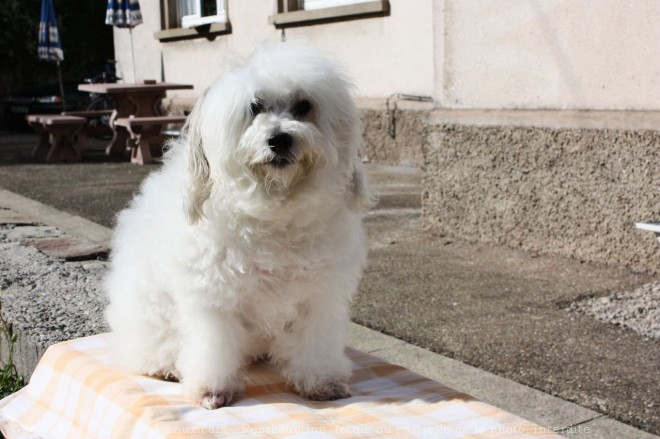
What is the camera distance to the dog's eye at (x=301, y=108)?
2.47 m

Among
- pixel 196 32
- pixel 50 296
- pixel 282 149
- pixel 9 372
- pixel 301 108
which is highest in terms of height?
pixel 196 32

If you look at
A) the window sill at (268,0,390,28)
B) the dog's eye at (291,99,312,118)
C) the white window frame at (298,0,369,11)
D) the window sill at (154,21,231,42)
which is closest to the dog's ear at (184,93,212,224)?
the dog's eye at (291,99,312,118)

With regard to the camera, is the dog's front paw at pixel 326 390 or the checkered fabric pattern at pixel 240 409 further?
the dog's front paw at pixel 326 390

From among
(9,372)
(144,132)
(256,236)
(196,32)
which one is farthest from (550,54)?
(196,32)

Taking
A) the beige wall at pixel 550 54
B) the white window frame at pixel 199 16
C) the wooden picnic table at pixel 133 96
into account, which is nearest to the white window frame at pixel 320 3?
the white window frame at pixel 199 16

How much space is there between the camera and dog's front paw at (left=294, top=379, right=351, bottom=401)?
2721mm

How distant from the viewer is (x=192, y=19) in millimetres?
13594

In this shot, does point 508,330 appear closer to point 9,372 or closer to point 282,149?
point 282,149

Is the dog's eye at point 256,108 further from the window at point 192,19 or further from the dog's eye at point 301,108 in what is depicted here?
the window at point 192,19

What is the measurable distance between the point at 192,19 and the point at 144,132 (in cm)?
292

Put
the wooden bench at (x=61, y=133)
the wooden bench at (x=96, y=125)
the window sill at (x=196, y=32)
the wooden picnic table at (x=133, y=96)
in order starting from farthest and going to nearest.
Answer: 1. the wooden bench at (x=96, y=125)
2. the window sill at (x=196, y=32)
3. the wooden bench at (x=61, y=133)
4. the wooden picnic table at (x=133, y=96)

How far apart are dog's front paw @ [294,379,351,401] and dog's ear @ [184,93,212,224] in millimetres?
704

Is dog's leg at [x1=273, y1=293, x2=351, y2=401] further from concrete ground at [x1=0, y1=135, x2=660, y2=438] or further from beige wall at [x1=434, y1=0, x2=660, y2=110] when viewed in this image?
beige wall at [x1=434, y1=0, x2=660, y2=110]

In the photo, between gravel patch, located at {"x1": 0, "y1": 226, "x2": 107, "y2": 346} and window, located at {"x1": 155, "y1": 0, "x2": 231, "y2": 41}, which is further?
window, located at {"x1": 155, "y1": 0, "x2": 231, "y2": 41}
